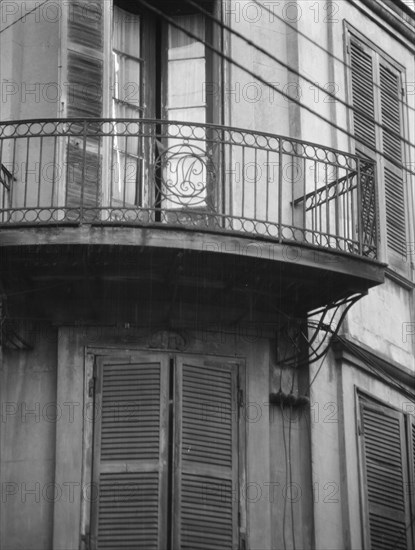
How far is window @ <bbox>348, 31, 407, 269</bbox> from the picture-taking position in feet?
59.8

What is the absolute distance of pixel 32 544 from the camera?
14977 mm

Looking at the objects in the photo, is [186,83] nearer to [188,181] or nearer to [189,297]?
[188,181]

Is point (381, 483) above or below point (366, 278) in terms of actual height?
below

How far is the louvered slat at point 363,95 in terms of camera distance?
18.2 metres

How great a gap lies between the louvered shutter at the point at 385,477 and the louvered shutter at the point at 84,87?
3307 millimetres

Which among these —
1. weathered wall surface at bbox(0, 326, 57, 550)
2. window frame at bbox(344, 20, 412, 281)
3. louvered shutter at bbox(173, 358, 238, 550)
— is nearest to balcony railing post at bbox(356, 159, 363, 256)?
window frame at bbox(344, 20, 412, 281)

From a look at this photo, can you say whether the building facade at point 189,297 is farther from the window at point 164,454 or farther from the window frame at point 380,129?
the window frame at point 380,129

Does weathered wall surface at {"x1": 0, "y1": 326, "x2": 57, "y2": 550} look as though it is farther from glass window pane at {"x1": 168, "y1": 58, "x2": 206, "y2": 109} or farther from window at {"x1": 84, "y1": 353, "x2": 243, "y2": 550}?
glass window pane at {"x1": 168, "y1": 58, "x2": 206, "y2": 109}

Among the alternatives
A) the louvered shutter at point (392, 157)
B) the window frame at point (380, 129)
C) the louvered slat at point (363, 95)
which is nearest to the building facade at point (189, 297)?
the window frame at point (380, 129)

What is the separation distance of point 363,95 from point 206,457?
4724 mm

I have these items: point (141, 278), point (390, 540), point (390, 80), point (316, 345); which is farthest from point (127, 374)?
point (390, 80)

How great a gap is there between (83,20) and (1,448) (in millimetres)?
3992

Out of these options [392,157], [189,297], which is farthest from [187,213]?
[392,157]

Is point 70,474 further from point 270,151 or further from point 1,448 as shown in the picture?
point 270,151
